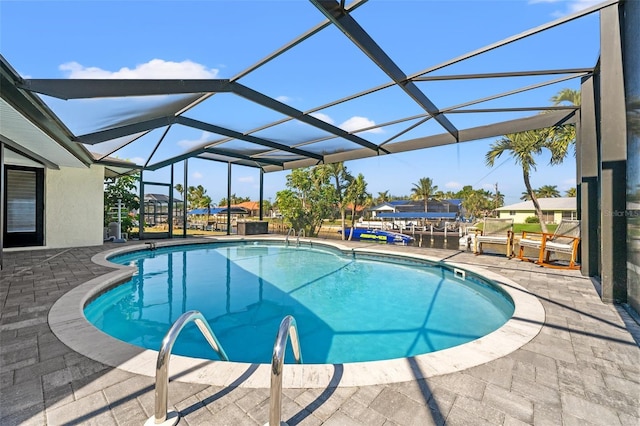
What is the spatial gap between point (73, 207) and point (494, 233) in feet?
44.2

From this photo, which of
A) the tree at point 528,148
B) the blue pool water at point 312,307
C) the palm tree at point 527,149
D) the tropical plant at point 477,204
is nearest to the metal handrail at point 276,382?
the blue pool water at point 312,307

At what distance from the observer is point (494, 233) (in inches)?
322

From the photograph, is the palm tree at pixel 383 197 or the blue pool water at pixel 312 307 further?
the palm tree at pixel 383 197

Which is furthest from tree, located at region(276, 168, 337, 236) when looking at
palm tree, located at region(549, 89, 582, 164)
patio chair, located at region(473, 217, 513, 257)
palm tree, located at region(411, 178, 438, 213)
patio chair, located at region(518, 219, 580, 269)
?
palm tree, located at region(411, 178, 438, 213)

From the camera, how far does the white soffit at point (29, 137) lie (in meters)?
4.26

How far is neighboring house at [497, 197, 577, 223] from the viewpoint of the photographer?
3033cm

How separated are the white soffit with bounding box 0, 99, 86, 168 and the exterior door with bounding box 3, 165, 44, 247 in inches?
44.1

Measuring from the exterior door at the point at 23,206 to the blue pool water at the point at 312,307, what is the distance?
2.92 m

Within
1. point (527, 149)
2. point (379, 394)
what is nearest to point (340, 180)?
point (527, 149)

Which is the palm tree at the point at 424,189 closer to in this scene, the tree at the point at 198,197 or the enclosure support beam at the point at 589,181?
the tree at the point at 198,197

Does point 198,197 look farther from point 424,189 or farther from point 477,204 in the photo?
point 477,204

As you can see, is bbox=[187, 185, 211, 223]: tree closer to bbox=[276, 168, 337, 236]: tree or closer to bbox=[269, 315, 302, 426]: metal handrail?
bbox=[276, 168, 337, 236]: tree

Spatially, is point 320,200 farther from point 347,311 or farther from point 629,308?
point 629,308

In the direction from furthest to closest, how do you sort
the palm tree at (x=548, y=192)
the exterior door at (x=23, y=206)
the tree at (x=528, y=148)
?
1. the palm tree at (x=548, y=192)
2. the tree at (x=528, y=148)
3. the exterior door at (x=23, y=206)
